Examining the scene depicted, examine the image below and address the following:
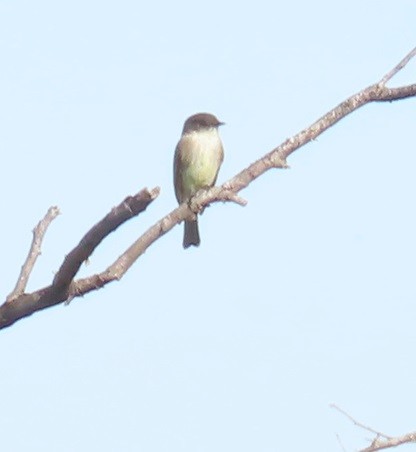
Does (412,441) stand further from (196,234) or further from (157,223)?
(196,234)

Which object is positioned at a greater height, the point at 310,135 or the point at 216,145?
the point at 216,145

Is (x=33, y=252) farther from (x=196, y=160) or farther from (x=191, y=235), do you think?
(x=196, y=160)

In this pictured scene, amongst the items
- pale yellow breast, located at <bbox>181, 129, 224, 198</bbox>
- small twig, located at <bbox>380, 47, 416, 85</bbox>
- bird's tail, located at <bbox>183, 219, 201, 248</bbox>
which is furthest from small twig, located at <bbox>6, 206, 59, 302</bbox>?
pale yellow breast, located at <bbox>181, 129, 224, 198</bbox>

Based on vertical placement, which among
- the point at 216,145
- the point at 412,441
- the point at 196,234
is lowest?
the point at 412,441

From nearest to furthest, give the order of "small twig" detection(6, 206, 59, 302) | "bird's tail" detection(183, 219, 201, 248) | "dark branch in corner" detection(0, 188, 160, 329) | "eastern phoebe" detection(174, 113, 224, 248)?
"dark branch in corner" detection(0, 188, 160, 329), "small twig" detection(6, 206, 59, 302), "bird's tail" detection(183, 219, 201, 248), "eastern phoebe" detection(174, 113, 224, 248)

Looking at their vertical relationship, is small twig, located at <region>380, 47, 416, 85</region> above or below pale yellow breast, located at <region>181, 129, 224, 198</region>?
below

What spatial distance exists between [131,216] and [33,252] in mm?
630

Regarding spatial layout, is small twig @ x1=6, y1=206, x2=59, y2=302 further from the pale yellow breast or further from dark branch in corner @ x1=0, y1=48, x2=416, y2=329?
the pale yellow breast

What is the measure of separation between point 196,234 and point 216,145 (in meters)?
0.89

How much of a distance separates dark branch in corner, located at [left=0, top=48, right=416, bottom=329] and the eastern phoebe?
21.3ft

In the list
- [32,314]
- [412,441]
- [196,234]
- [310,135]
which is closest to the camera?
[32,314]

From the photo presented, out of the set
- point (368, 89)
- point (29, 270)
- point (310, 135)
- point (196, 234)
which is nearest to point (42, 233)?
point (29, 270)

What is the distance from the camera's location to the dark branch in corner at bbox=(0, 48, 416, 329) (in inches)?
115

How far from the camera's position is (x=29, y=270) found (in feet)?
11.0
